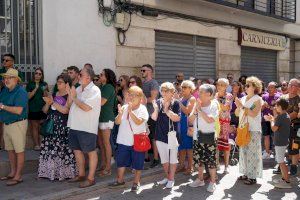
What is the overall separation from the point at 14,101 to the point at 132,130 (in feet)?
6.01

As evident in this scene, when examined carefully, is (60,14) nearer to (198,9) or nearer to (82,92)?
(82,92)

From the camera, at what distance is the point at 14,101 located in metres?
6.07

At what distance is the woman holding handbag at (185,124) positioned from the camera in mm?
6773

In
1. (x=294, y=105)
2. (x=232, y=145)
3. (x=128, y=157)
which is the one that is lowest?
(x=232, y=145)

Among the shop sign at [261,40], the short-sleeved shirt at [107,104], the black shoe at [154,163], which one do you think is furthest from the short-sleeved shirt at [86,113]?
the shop sign at [261,40]

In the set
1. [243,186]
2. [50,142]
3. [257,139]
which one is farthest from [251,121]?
[50,142]

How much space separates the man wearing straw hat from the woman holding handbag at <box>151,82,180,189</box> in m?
2.00

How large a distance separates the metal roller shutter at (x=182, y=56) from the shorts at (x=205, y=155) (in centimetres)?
509

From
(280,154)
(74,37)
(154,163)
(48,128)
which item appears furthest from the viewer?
(74,37)

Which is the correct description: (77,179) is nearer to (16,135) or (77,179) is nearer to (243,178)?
(16,135)

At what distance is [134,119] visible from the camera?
5.84 metres

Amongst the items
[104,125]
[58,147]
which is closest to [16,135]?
[58,147]

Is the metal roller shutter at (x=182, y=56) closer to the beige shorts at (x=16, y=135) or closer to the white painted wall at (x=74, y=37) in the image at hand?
the white painted wall at (x=74, y=37)

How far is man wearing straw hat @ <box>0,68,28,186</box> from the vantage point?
607 centimetres
